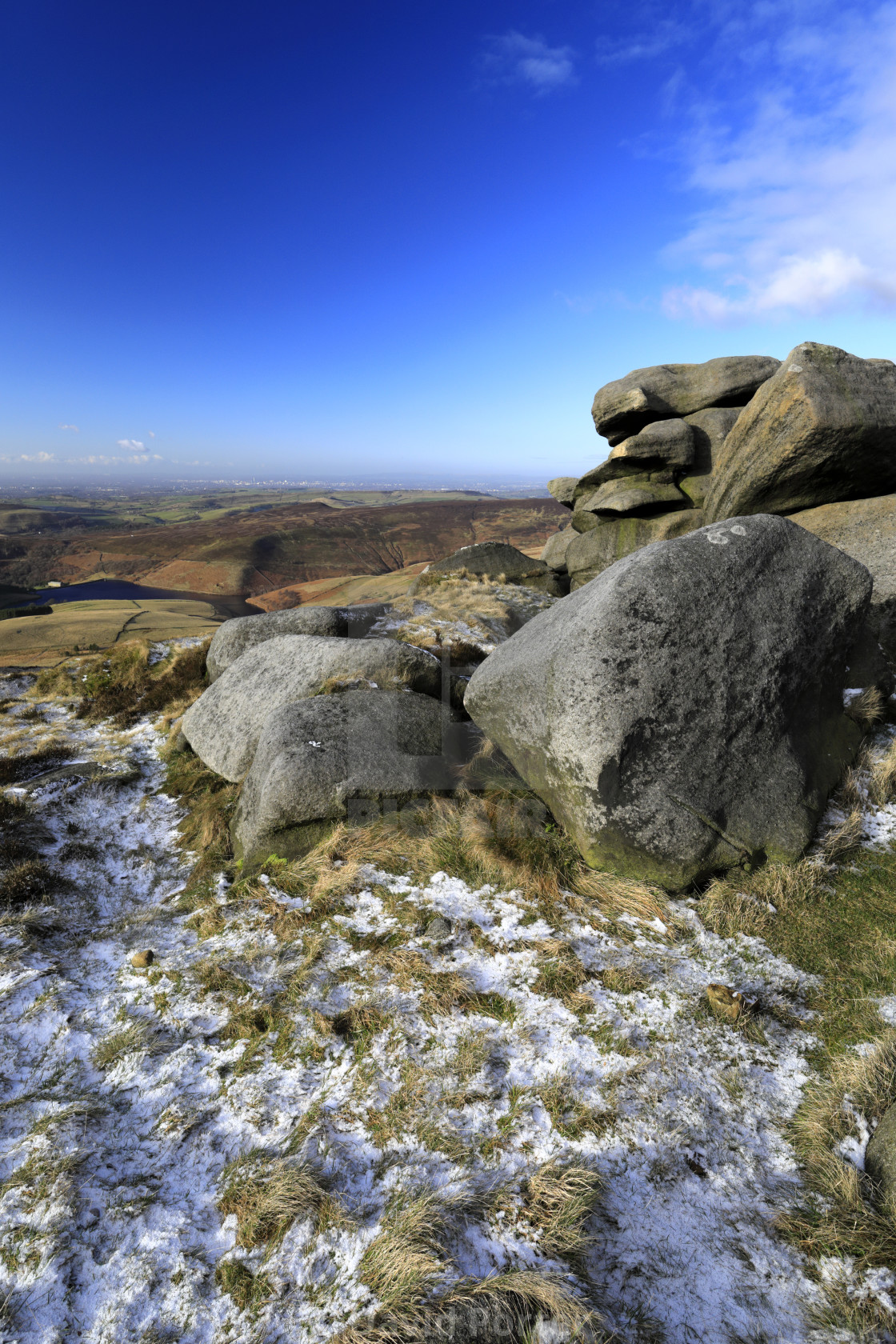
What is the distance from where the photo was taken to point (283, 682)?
9.78 meters

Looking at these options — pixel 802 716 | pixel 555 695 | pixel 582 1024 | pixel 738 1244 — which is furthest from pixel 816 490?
pixel 738 1244

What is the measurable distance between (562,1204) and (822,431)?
11837 mm

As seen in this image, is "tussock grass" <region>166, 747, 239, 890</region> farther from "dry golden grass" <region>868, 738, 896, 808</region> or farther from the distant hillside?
the distant hillside

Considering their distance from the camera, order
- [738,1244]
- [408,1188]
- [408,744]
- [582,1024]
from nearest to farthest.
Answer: [738,1244] → [408,1188] → [582,1024] → [408,744]

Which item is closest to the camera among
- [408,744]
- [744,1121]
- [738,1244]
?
[738,1244]

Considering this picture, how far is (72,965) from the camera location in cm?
→ 546

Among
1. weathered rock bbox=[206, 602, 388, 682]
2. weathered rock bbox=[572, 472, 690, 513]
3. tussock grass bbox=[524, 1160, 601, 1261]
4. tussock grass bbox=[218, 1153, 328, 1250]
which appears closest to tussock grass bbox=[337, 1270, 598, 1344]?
tussock grass bbox=[524, 1160, 601, 1261]

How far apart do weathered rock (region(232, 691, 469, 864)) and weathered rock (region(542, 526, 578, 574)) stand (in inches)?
662

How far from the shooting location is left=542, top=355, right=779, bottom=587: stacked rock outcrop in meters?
17.0

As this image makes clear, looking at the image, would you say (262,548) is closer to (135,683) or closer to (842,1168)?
(135,683)

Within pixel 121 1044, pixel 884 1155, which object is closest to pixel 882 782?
pixel 884 1155

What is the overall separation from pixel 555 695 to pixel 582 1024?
340 cm

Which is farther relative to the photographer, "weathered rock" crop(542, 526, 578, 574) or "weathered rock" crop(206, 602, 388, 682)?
"weathered rock" crop(542, 526, 578, 574)

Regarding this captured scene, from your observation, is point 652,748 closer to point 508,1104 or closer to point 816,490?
point 508,1104
